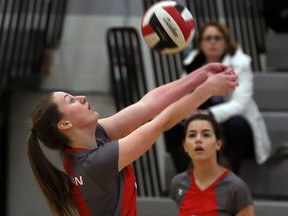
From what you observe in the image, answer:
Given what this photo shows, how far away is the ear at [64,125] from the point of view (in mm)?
2902

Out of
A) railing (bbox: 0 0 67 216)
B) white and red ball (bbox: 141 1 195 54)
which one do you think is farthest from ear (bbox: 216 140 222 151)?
railing (bbox: 0 0 67 216)

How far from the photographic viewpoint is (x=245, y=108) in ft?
15.8

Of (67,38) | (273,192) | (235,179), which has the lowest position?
(273,192)

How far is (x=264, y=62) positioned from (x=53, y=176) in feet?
10.9

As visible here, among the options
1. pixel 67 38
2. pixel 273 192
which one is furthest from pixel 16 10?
pixel 273 192

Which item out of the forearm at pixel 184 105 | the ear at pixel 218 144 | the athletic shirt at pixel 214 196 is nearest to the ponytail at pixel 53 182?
the forearm at pixel 184 105

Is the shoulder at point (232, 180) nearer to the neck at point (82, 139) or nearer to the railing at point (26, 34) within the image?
the neck at point (82, 139)

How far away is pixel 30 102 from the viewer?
6312 millimetres

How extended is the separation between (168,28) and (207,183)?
0.83 meters

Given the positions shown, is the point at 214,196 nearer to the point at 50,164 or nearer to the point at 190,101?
the point at 190,101

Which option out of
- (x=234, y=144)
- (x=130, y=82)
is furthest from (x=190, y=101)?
(x=130, y=82)

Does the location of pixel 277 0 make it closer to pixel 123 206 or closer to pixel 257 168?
pixel 257 168

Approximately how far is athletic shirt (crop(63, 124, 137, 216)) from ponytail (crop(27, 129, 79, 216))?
0.10 ft

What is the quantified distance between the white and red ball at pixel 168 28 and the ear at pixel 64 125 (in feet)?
2.56
